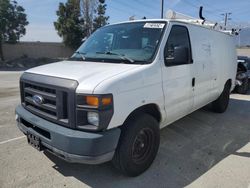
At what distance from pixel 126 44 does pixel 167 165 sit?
6.45ft

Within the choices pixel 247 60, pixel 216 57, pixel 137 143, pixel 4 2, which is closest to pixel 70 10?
pixel 4 2

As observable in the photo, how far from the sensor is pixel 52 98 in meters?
2.73

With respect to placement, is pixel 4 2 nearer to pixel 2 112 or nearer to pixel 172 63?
pixel 2 112

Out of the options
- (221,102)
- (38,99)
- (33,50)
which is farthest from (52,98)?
(33,50)

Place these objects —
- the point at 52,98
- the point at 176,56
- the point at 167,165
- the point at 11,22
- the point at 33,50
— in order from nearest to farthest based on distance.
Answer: the point at 52,98
the point at 176,56
the point at 167,165
the point at 11,22
the point at 33,50

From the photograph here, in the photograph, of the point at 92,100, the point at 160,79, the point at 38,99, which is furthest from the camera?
the point at 160,79

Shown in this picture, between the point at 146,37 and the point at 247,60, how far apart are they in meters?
8.31

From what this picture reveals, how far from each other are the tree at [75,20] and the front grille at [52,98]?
27.8 m

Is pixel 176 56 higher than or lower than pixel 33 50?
lower

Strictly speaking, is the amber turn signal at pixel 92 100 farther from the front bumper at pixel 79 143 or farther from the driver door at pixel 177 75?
the driver door at pixel 177 75

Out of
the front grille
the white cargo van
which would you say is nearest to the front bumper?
the white cargo van

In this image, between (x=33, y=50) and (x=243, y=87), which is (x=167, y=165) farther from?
(x=33, y=50)

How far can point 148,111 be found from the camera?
328 centimetres

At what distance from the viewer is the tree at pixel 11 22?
25750 millimetres
